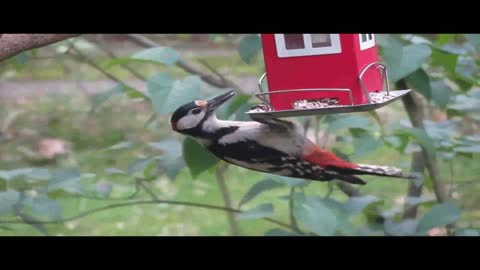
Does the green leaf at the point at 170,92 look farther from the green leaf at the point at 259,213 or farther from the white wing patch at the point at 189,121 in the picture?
the green leaf at the point at 259,213

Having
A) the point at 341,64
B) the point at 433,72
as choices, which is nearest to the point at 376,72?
the point at 341,64

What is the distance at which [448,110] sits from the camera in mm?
1995

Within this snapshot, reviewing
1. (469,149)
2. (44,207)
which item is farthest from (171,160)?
(469,149)

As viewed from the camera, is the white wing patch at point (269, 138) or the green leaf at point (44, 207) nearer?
the white wing patch at point (269, 138)

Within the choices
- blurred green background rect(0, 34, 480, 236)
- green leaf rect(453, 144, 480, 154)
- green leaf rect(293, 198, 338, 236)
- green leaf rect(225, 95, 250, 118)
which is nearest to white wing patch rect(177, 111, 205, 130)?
blurred green background rect(0, 34, 480, 236)

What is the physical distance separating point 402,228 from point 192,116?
0.79 m

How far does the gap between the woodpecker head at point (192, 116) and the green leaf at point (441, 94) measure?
692mm

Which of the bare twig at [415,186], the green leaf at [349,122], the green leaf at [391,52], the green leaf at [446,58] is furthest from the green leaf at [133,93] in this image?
the bare twig at [415,186]

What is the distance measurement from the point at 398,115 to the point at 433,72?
5.72ft

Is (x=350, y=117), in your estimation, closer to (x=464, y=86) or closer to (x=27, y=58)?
(x=464, y=86)

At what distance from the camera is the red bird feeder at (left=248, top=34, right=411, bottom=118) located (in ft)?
4.15

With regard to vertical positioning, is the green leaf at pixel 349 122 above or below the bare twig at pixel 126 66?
below

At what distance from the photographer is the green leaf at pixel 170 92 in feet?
4.51

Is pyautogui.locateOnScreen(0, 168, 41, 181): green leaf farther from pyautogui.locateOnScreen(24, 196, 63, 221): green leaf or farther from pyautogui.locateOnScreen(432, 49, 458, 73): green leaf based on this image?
pyautogui.locateOnScreen(432, 49, 458, 73): green leaf
